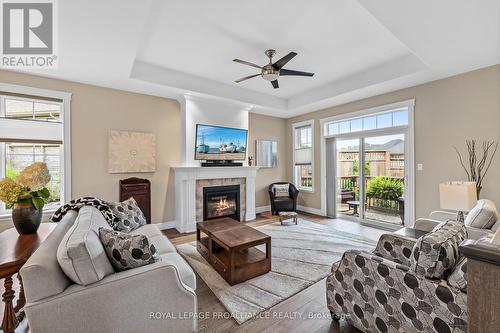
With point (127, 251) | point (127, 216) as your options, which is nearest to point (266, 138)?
point (127, 216)

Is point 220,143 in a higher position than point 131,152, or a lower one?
higher

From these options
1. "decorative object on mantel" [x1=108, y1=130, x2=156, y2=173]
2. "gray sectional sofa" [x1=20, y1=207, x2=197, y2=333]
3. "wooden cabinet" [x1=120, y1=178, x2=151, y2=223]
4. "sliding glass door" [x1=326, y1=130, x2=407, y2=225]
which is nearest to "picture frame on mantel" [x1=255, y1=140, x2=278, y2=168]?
"sliding glass door" [x1=326, y1=130, x2=407, y2=225]

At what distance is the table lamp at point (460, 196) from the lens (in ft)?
7.97

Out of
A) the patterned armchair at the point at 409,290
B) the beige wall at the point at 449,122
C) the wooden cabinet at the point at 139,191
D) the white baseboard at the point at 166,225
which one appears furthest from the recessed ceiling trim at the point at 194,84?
the patterned armchair at the point at 409,290

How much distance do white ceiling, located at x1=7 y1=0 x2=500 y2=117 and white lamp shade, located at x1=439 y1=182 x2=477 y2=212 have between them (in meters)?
1.69

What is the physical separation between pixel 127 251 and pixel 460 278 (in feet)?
6.72

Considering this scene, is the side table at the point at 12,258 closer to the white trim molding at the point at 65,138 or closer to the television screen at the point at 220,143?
the white trim molding at the point at 65,138

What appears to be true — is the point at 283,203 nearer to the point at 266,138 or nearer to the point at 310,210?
the point at 310,210

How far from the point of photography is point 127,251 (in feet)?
5.06

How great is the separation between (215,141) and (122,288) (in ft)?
12.2

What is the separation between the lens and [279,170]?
6.52m

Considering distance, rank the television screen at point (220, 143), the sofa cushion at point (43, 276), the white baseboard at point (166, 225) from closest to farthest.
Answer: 1. the sofa cushion at point (43, 276)
2. the white baseboard at point (166, 225)
3. the television screen at point (220, 143)

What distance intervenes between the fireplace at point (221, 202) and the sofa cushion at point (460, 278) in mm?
4067

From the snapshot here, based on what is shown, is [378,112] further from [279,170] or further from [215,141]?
[215,141]
